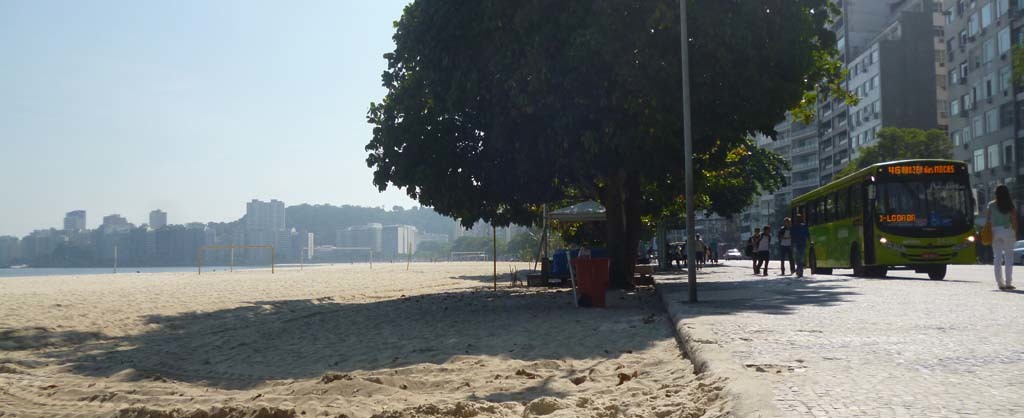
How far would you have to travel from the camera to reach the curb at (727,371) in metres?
4.46

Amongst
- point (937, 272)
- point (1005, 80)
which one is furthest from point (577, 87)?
point (1005, 80)

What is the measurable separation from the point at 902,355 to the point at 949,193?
17.1 metres

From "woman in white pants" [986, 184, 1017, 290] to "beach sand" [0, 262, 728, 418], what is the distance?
18.0 feet

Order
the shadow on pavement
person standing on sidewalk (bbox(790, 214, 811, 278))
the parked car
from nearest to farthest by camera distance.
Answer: the shadow on pavement
person standing on sidewalk (bbox(790, 214, 811, 278))
the parked car

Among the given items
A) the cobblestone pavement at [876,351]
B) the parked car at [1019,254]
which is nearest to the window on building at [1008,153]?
the parked car at [1019,254]

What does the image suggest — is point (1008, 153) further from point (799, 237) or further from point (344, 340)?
point (344, 340)

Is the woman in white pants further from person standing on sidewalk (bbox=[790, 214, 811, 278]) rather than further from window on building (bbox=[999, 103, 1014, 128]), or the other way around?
window on building (bbox=[999, 103, 1014, 128])

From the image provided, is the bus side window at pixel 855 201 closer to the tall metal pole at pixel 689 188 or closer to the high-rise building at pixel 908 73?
the tall metal pole at pixel 689 188

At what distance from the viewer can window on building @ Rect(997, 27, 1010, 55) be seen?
2258 inches

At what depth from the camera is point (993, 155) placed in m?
60.5

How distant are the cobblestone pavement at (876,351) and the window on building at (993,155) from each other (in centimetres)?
5331

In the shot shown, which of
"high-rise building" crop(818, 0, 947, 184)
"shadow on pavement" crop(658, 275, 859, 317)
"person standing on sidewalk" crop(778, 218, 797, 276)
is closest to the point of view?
"shadow on pavement" crop(658, 275, 859, 317)

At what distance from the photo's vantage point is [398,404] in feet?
20.7

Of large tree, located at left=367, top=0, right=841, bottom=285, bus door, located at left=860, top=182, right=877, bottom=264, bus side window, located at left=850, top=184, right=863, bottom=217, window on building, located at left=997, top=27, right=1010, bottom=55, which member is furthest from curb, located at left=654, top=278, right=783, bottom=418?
window on building, located at left=997, top=27, right=1010, bottom=55
